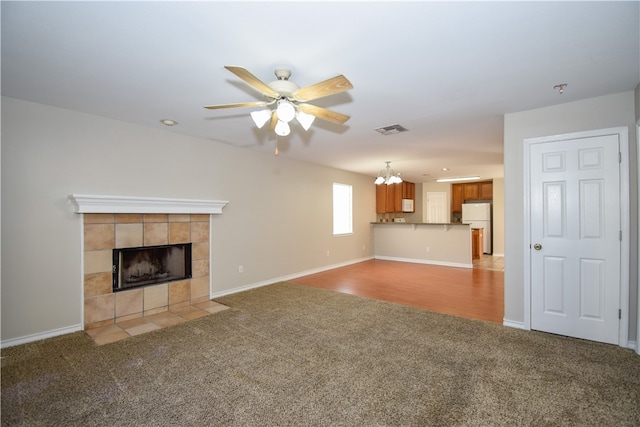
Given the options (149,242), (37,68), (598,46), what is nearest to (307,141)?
(149,242)

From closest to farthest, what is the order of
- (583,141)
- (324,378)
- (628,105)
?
(324,378) < (628,105) < (583,141)

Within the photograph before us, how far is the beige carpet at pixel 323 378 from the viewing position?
182 centimetres

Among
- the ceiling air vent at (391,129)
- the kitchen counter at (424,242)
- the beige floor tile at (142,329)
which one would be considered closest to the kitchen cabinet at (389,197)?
the kitchen counter at (424,242)

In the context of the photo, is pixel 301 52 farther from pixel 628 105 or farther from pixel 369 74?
pixel 628 105

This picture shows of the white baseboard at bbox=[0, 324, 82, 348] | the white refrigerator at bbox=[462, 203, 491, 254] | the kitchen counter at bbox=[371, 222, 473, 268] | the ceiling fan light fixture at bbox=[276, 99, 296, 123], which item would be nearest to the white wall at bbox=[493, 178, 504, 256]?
the white refrigerator at bbox=[462, 203, 491, 254]

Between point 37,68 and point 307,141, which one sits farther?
point 307,141

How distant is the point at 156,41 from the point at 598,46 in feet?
9.81

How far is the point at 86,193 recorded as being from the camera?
3.26m

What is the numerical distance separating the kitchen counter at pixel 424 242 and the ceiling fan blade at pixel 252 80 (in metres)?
6.34

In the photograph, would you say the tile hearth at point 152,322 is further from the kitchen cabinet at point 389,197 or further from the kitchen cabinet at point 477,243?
the kitchen cabinet at point 477,243

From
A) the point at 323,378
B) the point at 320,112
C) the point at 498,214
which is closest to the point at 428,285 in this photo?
the point at 323,378

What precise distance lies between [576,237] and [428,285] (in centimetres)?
260

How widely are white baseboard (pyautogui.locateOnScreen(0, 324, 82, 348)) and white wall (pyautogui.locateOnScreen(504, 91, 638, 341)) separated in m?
4.84

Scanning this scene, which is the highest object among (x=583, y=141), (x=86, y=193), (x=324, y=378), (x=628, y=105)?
(x=628, y=105)
